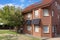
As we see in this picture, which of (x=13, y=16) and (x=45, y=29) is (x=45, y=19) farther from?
(x=13, y=16)

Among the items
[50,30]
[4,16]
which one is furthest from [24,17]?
[50,30]

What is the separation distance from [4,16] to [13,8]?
321cm

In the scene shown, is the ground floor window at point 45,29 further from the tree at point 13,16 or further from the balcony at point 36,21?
the tree at point 13,16

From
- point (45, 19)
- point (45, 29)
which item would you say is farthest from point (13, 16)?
point (45, 29)

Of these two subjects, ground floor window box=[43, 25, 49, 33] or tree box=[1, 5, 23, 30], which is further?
tree box=[1, 5, 23, 30]

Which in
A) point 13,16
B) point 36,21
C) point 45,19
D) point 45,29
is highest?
point 13,16

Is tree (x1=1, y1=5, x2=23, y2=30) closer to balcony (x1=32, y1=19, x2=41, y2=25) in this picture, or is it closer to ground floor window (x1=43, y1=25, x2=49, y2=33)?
balcony (x1=32, y1=19, x2=41, y2=25)

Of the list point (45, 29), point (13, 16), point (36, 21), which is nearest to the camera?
point (45, 29)

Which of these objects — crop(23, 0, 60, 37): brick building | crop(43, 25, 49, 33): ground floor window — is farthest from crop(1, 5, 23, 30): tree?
crop(43, 25, 49, 33): ground floor window

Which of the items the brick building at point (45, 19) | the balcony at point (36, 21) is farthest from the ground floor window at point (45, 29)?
the balcony at point (36, 21)

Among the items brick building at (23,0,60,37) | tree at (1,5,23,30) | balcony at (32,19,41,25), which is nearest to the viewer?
brick building at (23,0,60,37)

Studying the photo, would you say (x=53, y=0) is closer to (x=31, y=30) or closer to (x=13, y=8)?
(x=31, y=30)

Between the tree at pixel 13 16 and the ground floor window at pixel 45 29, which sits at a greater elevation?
the tree at pixel 13 16

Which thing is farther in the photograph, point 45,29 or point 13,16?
point 13,16
